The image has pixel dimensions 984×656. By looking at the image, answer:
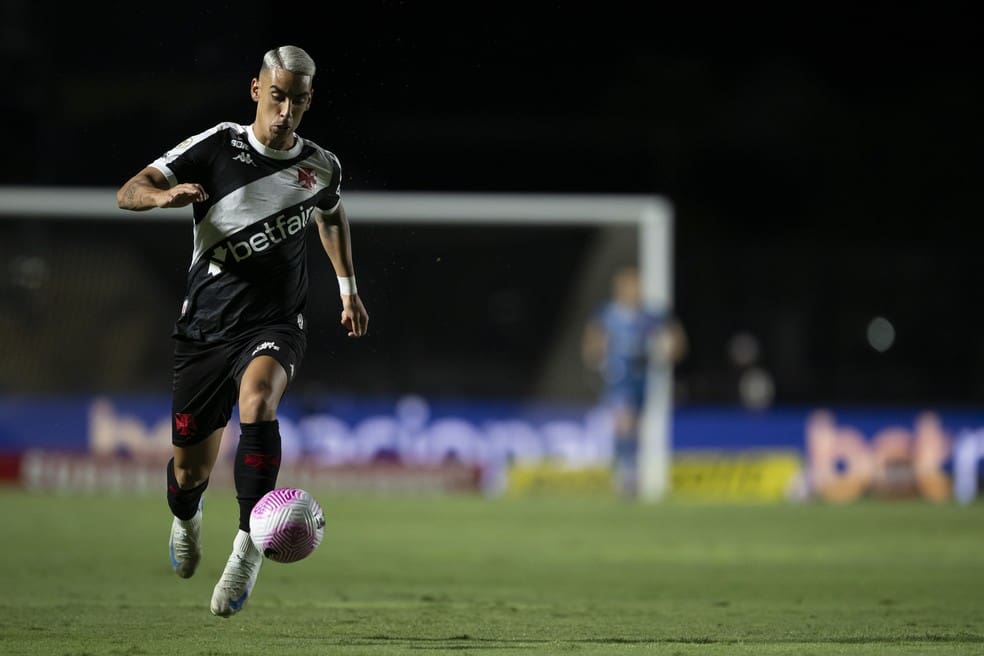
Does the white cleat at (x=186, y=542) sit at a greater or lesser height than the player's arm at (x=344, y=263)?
lesser

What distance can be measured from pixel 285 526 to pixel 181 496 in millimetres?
1423

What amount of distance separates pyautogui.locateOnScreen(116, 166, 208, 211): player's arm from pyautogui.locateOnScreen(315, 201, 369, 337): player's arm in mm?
944

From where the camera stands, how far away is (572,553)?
11109 mm

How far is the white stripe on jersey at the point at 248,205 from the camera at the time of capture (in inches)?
264

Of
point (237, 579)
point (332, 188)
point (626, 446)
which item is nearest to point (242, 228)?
point (332, 188)

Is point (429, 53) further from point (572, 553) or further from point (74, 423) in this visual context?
point (74, 423)

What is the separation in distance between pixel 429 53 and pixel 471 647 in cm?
422

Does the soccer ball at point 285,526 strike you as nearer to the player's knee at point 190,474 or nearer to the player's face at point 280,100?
the player's knee at point 190,474

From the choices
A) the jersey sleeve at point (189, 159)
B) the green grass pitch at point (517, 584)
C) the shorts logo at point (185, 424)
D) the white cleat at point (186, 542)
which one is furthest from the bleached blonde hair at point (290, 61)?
the green grass pitch at point (517, 584)

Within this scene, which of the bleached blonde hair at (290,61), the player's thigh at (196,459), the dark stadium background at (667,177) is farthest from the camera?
the dark stadium background at (667,177)

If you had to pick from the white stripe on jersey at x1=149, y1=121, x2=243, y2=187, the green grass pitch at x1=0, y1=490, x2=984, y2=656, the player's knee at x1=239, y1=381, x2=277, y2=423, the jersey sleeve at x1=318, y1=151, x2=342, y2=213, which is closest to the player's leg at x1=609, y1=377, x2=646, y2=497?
the green grass pitch at x1=0, y1=490, x2=984, y2=656

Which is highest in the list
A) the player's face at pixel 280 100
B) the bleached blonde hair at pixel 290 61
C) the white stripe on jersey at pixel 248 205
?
the bleached blonde hair at pixel 290 61

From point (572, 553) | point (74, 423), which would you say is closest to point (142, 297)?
point (74, 423)

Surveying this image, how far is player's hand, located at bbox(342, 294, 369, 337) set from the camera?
23.9 ft
